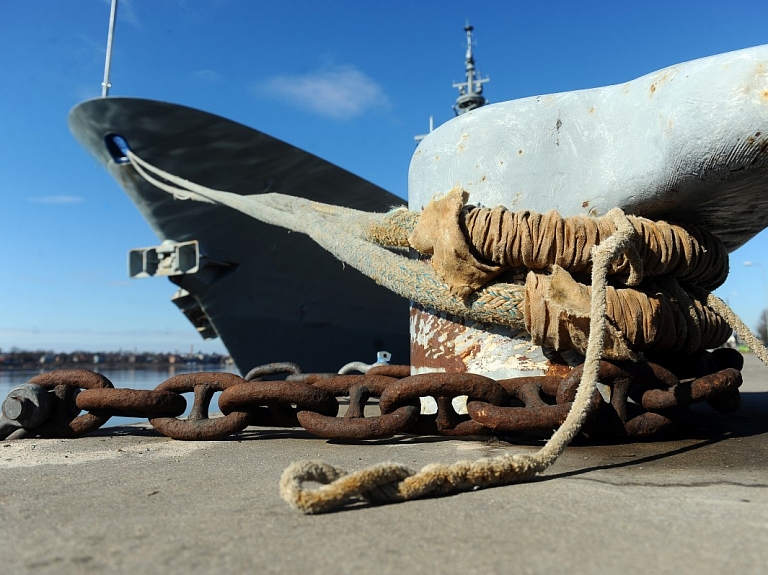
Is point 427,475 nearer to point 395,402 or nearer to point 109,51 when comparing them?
point 395,402

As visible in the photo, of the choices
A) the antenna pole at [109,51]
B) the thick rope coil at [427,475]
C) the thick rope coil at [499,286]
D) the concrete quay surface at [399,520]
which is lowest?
the concrete quay surface at [399,520]

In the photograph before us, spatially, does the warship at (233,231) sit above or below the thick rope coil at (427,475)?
above

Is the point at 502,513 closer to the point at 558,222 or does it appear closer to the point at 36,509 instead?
the point at 36,509

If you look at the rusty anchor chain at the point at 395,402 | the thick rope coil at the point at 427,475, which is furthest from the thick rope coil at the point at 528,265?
the rusty anchor chain at the point at 395,402

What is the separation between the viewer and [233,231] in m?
8.17

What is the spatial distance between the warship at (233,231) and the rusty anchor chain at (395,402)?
5.35 meters

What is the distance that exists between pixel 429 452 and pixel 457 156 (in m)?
1.38

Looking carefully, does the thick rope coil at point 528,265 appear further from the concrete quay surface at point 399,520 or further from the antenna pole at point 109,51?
the antenna pole at point 109,51

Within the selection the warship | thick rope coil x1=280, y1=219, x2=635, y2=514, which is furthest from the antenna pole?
thick rope coil x1=280, y1=219, x2=635, y2=514

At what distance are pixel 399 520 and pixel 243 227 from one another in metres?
7.39

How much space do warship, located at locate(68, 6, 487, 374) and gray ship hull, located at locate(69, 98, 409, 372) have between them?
0.5 inches

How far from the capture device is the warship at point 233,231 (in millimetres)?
7367

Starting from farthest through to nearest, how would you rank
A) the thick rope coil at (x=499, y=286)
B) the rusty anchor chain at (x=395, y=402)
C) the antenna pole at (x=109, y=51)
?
the antenna pole at (x=109, y=51)
the thick rope coil at (x=499, y=286)
the rusty anchor chain at (x=395, y=402)

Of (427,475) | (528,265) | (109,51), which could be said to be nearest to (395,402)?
(427,475)
